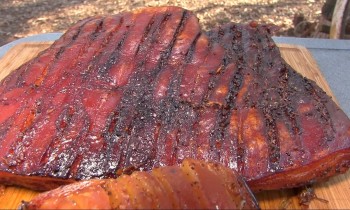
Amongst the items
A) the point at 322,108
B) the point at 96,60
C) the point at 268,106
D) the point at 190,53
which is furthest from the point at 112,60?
the point at 322,108

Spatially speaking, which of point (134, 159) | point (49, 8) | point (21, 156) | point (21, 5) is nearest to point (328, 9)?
point (134, 159)

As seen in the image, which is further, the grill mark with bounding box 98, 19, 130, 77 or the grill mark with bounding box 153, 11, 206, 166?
the grill mark with bounding box 98, 19, 130, 77

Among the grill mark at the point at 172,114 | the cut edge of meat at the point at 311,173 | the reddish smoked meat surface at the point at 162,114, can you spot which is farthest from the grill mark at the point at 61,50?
Answer: the cut edge of meat at the point at 311,173

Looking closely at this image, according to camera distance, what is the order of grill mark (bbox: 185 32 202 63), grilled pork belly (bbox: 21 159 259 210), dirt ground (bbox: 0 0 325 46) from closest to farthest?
1. grilled pork belly (bbox: 21 159 259 210)
2. grill mark (bbox: 185 32 202 63)
3. dirt ground (bbox: 0 0 325 46)

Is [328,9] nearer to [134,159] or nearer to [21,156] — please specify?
[134,159]

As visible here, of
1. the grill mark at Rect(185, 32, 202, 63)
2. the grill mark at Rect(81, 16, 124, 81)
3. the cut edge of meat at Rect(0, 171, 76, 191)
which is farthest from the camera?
the grill mark at Rect(185, 32, 202, 63)

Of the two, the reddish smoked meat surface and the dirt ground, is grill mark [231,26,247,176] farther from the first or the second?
the dirt ground

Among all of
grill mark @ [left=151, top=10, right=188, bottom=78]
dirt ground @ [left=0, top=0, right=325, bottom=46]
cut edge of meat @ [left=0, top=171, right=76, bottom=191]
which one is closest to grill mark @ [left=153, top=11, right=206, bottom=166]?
grill mark @ [left=151, top=10, right=188, bottom=78]
